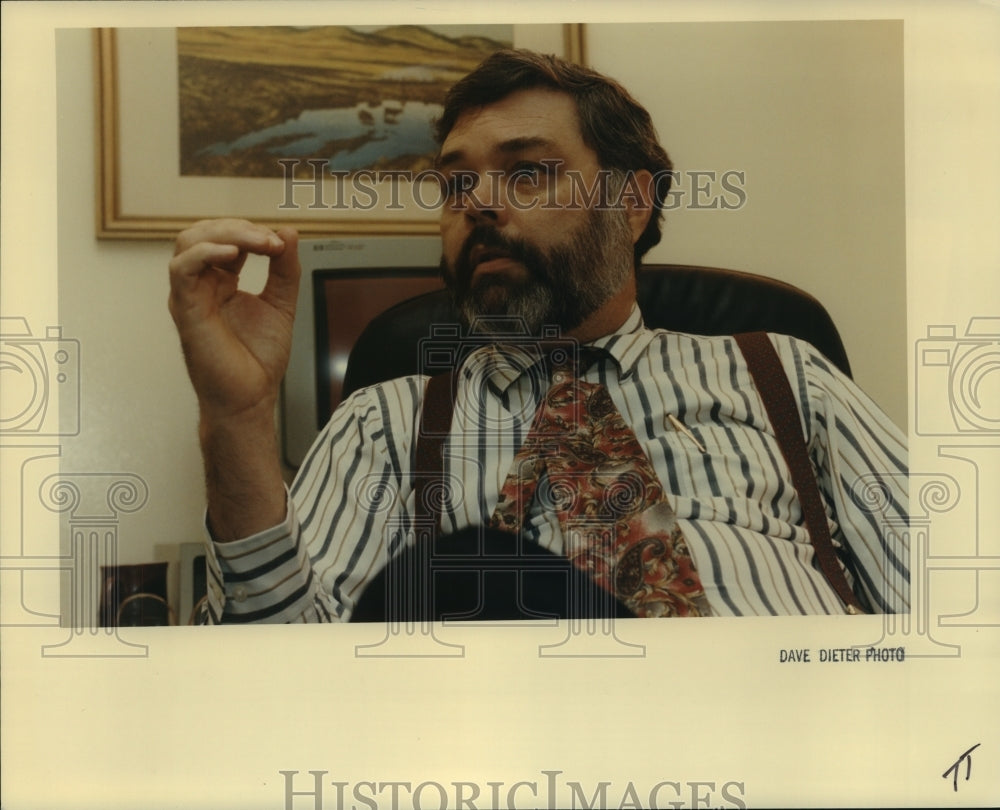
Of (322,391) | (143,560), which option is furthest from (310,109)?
(143,560)

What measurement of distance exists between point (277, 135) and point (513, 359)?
1.63 ft

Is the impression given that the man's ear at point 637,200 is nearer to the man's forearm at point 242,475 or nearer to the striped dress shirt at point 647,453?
the striped dress shirt at point 647,453

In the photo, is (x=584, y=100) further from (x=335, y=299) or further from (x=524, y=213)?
(x=335, y=299)

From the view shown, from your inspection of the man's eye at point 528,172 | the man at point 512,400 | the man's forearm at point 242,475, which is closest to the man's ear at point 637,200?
the man at point 512,400

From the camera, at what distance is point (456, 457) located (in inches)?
59.0

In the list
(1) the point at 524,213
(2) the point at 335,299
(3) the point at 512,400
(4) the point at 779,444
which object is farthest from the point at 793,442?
(2) the point at 335,299

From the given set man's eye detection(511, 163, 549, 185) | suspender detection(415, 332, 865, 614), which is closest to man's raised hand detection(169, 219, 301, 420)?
suspender detection(415, 332, 865, 614)

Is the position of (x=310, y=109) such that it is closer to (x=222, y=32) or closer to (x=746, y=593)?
(x=222, y=32)

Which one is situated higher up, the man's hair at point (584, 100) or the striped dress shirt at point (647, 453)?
the man's hair at point (584, 100)

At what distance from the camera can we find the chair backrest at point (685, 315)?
150 cm

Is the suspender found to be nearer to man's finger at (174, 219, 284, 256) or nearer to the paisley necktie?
the paisley necktie

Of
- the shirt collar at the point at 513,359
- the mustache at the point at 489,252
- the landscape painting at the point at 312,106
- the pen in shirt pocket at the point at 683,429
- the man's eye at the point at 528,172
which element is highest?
the landscape painting at the point at 312,106

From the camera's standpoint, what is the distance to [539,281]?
1.49 meters

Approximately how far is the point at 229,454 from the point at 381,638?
14.3 inches
